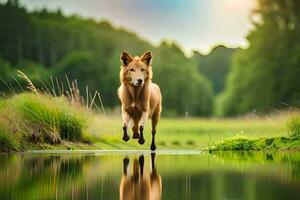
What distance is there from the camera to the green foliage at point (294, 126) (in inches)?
644

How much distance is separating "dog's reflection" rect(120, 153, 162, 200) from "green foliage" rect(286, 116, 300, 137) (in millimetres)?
5454

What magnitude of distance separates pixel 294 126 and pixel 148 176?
6.98m

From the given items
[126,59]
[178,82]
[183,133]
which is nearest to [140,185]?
[126,59]

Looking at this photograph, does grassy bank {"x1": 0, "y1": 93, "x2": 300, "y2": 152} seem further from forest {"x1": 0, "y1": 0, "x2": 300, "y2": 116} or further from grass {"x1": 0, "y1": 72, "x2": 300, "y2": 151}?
forest {"x1": 0, "y1": 0, "x2": 300, "y2": 116}

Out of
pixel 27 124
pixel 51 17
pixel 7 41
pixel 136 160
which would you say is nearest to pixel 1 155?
pixel 27 124

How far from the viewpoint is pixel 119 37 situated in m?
40.8

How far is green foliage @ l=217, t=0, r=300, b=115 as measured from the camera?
37219 millimetres

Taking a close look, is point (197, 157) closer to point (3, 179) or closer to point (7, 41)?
point (3, 179)

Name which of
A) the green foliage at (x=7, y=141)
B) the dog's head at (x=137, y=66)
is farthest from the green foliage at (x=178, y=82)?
the dog's head at (x=137, y=66)

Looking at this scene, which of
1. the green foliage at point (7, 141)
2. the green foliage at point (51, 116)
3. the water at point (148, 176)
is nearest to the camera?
the water at point (148, 176)

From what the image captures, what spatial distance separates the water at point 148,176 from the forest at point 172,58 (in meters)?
20.0

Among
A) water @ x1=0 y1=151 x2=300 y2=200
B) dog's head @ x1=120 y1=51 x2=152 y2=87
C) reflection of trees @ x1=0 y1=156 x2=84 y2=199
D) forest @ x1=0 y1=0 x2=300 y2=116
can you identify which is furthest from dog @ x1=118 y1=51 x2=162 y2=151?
forest @ x1=0 y1=0 x2=300 y2=116

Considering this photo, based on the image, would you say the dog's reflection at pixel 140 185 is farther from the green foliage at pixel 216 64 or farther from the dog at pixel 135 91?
the green foliage at pixel 216 64

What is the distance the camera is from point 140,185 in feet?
29.3
